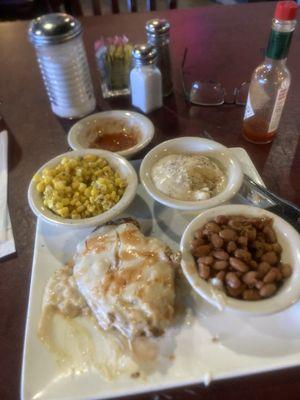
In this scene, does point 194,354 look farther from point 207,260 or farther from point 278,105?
point 278,105

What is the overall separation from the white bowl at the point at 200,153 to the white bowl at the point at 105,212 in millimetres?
46

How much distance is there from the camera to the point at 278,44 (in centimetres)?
107

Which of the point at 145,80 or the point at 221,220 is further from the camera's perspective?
the point at 145,80

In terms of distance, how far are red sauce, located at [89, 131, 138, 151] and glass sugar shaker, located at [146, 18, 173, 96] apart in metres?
0.37

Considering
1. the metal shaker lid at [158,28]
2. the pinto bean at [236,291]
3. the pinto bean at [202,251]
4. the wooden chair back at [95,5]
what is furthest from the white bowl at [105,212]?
the wooden chair back at [95,5]

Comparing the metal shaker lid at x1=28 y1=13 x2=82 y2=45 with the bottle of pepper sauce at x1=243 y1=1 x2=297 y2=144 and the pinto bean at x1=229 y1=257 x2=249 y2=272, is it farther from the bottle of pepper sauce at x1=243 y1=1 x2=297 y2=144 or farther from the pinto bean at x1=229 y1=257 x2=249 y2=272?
→ the pinto bean at x1=229 y1=257 x2=249 y2=272

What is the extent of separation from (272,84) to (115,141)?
2.01ft

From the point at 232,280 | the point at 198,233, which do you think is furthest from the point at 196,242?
the point at 232,280

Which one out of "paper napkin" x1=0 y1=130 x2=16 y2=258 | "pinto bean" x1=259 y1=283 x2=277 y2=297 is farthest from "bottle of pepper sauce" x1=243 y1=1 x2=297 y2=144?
"paper napkin" x1=0 y1=130 x2=16 y2=258

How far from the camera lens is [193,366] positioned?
2.52ft

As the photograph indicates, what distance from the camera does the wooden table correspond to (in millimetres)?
790

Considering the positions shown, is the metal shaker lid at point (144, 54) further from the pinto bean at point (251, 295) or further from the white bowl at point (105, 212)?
the pinto bean at point (251, 295)

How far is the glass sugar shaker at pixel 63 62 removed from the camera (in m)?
1.27

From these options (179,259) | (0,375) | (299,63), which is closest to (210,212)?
(179,259)
